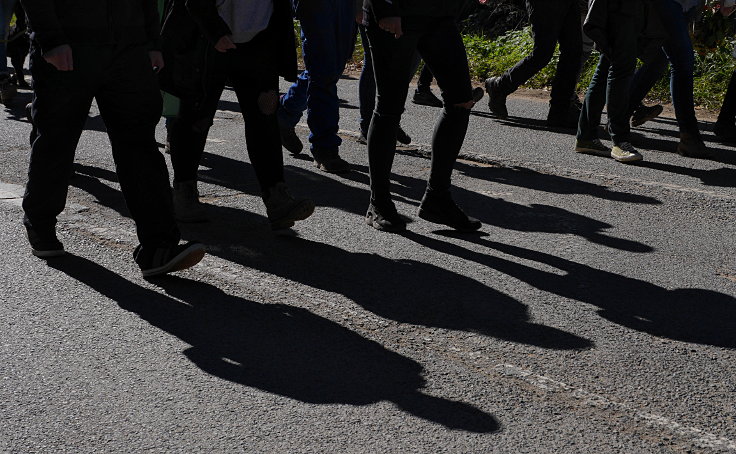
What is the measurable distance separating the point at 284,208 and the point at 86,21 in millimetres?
1412

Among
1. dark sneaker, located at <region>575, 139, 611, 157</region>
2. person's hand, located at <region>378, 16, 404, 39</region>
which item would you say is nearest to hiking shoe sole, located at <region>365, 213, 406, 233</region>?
person's hand, located at <region>378, 16, 404, 39</region>

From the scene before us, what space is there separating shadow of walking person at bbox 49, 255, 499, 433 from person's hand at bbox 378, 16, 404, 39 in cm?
152

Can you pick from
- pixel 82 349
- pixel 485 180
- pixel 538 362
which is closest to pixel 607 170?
pixel 485 180

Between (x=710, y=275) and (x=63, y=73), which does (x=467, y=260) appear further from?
(x=63, y=73)

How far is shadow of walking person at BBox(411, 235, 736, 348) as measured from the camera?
170 inches

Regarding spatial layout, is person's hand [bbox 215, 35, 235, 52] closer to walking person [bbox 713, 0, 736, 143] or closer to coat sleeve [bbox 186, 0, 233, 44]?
coat sleeve [bbox 186, 0, 233, 44]

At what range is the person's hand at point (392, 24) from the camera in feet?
17.2

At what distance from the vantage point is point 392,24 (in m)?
5.25

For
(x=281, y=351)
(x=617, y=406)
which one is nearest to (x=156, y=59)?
(x=281, y=351)

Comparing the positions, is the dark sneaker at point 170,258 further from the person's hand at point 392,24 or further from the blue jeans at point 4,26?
the blue jeans at point 4,26

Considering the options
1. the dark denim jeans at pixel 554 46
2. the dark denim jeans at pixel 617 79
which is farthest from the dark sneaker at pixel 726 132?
the dark denim jeans at pixel 554 46

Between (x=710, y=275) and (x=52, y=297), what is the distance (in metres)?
2.91

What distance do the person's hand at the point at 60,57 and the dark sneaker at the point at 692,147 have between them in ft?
16.0

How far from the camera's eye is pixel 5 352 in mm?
3939
